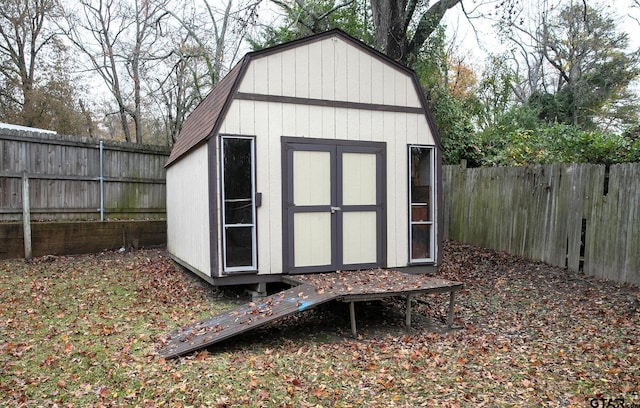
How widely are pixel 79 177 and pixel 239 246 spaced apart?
5.90 meters

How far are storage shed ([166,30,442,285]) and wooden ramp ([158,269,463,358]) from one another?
692mm

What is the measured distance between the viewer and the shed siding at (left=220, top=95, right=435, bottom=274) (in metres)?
A: 6.86

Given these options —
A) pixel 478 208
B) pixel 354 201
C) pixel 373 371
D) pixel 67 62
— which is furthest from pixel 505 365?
pixel 67 62

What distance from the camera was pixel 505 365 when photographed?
15.5 ft

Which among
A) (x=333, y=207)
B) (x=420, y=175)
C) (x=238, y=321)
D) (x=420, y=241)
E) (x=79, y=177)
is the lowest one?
(x=238, y=321)

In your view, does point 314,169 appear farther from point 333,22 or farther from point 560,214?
point 333,22

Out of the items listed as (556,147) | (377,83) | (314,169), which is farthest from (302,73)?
(556,147)

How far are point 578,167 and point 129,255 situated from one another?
369 inches

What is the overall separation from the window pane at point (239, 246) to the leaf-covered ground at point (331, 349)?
2.55 ft

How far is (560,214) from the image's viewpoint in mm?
8047

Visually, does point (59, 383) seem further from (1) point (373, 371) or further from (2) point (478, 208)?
(2) point (478, 208)

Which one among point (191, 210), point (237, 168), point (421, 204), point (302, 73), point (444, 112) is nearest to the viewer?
point (237, 168)

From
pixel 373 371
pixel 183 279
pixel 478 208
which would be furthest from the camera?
pixel 478 208

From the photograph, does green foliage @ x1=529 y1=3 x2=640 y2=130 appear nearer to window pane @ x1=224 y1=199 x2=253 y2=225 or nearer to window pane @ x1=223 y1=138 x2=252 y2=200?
window pane @ x1=223 y1=138 x2=252 y2=200
